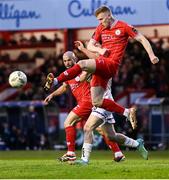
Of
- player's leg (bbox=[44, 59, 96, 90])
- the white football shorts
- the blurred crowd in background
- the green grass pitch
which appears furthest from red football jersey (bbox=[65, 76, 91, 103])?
the blurred crowd in background

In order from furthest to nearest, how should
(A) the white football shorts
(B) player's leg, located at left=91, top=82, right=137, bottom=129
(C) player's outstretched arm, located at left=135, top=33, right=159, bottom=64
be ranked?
(A) the white football shorts, (B) player's leg, located at left=91, top=82, right=137, bottom=129, (C) player's outstretched arm, located at left=135, top=33, right=159, bottom=64

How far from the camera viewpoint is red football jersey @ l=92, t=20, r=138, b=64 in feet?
51.5

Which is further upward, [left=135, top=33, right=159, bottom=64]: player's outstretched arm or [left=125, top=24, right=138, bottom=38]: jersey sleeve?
[left=125, top=24, right=138, bottom=38]: jersey sleeve

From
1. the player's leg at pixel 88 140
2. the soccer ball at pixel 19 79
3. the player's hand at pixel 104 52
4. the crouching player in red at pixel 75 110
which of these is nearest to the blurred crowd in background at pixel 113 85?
the crouching player in red at pixel 75 110

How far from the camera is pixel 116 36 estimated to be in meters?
15.8

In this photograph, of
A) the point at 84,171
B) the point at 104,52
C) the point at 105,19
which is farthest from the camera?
the point at 105,19

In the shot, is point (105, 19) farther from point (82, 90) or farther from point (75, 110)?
point (75, 110)

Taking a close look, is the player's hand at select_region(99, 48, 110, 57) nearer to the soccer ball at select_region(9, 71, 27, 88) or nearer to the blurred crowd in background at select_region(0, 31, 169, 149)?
the soccer ball at select_region(9, 71, 27, 88)

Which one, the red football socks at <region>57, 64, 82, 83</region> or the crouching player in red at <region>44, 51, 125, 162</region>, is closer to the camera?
the red football socks at <region>57, 64, 82, 83</region>

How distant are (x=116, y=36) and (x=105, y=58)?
2.60ft

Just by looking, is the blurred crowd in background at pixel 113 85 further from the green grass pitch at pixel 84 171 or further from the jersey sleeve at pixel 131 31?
the green grass pitch at pixel 84 171

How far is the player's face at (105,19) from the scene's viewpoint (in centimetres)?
1547

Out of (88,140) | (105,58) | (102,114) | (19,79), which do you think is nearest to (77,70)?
(105,58)

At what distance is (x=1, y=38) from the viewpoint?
133 feet
